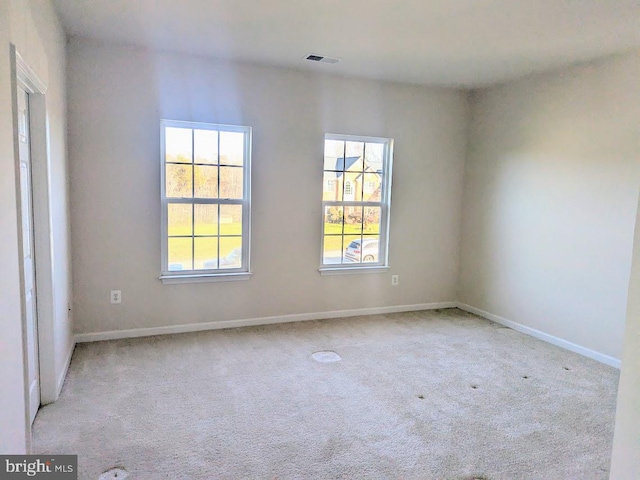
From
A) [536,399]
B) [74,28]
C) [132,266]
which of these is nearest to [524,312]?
[536,399]

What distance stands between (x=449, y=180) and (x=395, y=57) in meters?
1.89

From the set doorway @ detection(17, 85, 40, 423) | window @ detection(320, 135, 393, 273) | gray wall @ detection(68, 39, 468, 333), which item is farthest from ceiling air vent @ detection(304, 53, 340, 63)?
doorway @ detection(17, 85, 40, 423)

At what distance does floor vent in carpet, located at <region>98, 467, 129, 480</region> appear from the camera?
2.06 meters

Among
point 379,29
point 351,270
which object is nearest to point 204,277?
point 351,270

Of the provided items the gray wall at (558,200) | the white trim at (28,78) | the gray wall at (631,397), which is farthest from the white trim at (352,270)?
the gray wall at (631,397)

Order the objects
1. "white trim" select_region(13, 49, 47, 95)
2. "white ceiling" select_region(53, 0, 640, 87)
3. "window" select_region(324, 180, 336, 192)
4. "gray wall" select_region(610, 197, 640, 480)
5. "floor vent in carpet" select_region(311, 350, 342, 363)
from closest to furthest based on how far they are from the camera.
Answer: "gray wall" select_region(610, 197, 640, 480) < "white trim" select_region(13, 49, 47, 95) < "white ceiling" select_region(53, 0, 640, 87) < "floor vent in carpet" select_region(311, 350, 342, 363) < "window" select_region(324, 180, 336, 192)

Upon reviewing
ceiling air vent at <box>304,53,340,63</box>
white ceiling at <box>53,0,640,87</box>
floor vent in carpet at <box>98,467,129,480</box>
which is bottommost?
floor vent in carpet at <box>98,467,129,480</box>

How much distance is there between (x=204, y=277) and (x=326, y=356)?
1.47m

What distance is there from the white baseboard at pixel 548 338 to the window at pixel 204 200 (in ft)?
9.27

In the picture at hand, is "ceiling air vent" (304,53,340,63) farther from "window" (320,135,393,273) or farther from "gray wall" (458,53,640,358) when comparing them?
"gray wall" (458,53,640,358)

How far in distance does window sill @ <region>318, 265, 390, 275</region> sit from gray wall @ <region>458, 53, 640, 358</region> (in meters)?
1.16

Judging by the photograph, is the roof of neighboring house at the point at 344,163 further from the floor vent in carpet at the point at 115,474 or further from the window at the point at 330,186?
the floor vent in carpet at the point at 115,474

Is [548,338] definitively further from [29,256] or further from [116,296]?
[29,256]

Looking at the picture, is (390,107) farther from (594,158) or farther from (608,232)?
(608,232)
